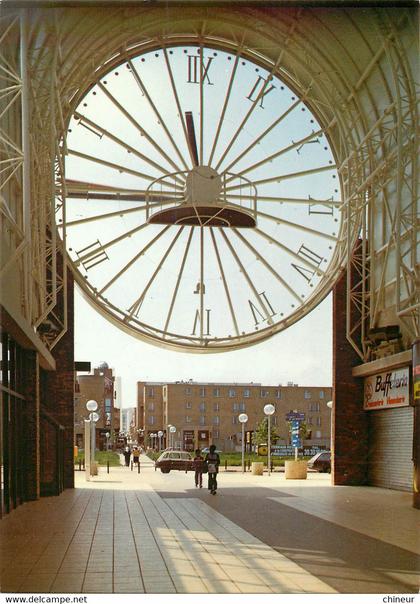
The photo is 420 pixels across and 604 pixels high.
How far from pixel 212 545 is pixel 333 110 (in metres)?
18.4

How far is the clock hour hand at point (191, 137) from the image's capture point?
27078mm

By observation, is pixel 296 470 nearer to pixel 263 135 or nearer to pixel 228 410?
pixel 263 135

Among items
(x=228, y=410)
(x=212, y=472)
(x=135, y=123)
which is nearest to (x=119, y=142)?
(x=135, y=123)

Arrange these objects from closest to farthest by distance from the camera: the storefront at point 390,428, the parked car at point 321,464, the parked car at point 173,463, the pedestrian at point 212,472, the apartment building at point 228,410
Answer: the pedestrian at point 212,472 < the storefront at point 390,428 < the parked car at point 321,464 < the parked car at point 173,463 < the apartment building at point 228,410

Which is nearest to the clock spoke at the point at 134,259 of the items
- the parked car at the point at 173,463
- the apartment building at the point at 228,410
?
the parked car at the point at 173,463

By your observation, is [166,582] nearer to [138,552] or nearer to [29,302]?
[138,552]

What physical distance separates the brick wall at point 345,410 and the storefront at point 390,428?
0.31m

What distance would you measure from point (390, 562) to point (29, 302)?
10.9 meters

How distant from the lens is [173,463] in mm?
43062

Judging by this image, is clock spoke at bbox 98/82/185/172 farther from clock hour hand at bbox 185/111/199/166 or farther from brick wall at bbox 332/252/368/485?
brick wall at bbox 332/252/368/485

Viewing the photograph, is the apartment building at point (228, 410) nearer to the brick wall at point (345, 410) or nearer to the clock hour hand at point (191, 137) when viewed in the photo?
the brick wall at point (345, 410)

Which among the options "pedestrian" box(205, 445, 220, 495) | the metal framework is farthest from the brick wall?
"pedestrian" box(205, 445, 220, 495)

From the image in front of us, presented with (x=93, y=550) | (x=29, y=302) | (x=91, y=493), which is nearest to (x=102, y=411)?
(x=91, y=493)

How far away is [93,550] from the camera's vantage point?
12547 millimetres
